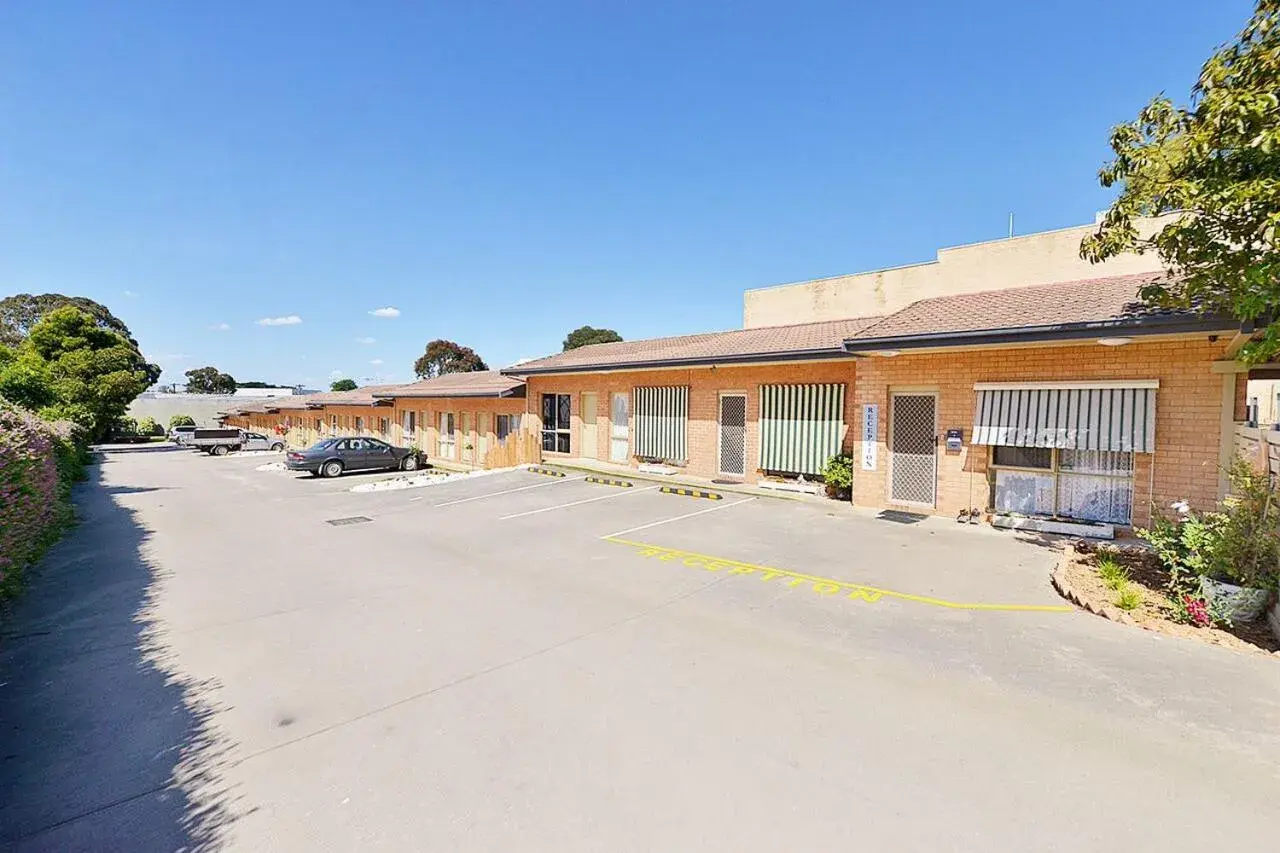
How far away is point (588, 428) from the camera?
2053 cm

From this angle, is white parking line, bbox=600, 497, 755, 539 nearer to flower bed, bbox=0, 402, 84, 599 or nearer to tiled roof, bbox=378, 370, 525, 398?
flower bed, bbox=0, 402, 84, 599

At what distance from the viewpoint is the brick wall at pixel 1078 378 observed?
908 centimetres

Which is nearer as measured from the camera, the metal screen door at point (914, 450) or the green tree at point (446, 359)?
the metal screen door at point (914, 450)

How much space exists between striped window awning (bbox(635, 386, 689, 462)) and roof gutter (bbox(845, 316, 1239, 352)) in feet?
21.1

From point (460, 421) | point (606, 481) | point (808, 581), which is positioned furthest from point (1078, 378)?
point (460, 421)

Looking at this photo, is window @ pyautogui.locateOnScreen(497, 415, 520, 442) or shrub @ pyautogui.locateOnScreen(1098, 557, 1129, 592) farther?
window @ pyautogui.locateOnScreen(497, 415, 520, 442)

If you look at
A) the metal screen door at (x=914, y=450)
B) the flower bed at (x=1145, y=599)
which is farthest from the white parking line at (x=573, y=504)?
the flower bed at (x=1145, y=599)

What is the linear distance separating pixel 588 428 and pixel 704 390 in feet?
18.2

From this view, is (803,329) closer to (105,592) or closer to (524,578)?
(524,578)

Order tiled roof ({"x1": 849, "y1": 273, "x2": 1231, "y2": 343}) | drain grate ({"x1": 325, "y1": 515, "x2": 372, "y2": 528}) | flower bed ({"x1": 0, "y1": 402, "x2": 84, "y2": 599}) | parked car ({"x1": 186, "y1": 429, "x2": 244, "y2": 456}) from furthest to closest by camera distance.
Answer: parked car ({"x1": 186, "y1": 429, "x2": 244, "y2": 456}) < drain grate ({"x1": 325, "y1": 515, "x2": 372, "y2": 528}) < tiled roof ({"x1": 849, "y1": 273, "x2": 1231, "y2": 343}) < flower bed ({"x1": 0, "y1": 402, "x2": 84, "y2": 599})

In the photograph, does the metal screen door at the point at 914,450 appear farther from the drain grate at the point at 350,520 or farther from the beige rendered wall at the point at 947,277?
the drain grate at the point at 350,520

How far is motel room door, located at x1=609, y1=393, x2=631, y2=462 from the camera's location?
19125 mm

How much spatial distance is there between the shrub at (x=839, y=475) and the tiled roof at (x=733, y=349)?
263 centimetres

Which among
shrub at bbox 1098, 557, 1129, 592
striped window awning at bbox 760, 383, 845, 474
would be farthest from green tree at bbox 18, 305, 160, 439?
shrub at bbox 1098, 557, 1129, 592
